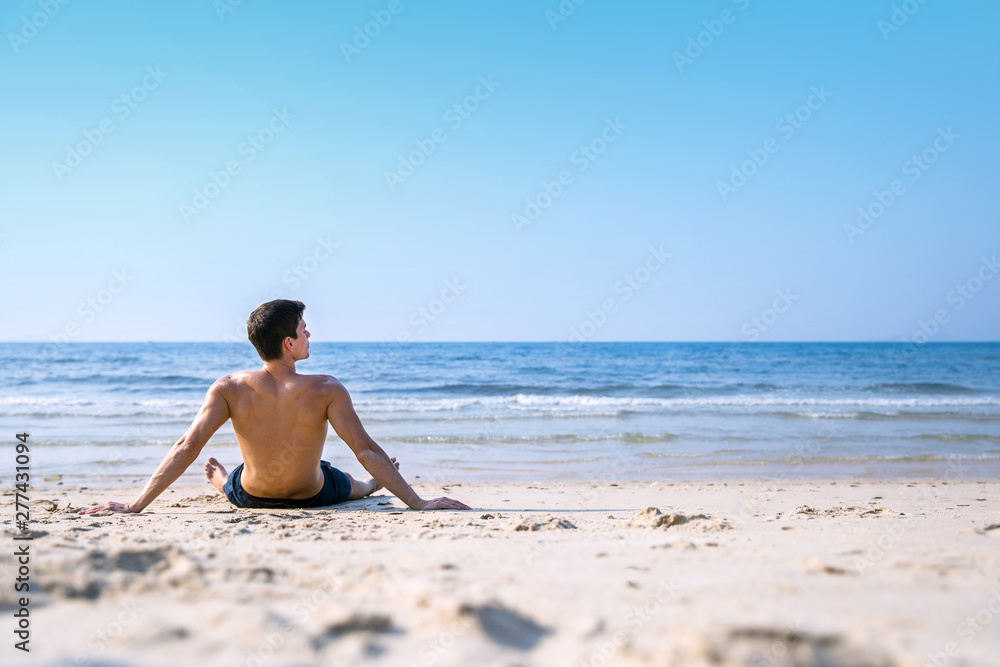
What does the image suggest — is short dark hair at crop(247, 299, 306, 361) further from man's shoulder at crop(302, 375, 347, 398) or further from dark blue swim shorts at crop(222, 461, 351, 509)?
dark blue swim shorts at crop(222, 461, 351, 509)

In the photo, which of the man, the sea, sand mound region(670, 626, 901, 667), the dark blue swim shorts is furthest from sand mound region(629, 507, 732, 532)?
the sea

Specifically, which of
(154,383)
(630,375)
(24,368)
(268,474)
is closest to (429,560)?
(268,474)

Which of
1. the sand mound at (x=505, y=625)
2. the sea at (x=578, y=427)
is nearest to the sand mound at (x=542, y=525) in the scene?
the sand mound at (x=505, y=625)

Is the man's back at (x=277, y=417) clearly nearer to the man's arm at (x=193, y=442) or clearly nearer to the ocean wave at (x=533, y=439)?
the man's arm at (x=193, y=442)

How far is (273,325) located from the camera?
12.9 ft

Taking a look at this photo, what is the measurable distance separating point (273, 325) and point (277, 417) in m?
0.60

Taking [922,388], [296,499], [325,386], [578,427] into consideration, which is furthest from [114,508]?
[922,388]

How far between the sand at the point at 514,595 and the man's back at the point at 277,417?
61 centimetres

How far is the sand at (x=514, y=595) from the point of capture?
166 cm

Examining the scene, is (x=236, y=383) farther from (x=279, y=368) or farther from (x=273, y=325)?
(x=273, y=325)

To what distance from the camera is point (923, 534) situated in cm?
305

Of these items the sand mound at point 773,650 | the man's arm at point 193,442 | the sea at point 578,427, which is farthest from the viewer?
the sea at point 578,427

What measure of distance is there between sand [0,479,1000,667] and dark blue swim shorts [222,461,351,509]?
2.70ft

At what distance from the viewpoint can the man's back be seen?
396 cm
